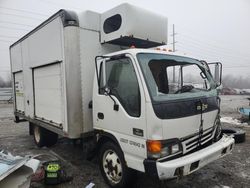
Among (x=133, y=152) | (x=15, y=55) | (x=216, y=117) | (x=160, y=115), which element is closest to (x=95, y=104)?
(x=133, y=152)

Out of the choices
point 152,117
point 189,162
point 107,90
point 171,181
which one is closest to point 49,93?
point 107,90

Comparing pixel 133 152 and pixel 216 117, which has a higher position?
pixel 216 117

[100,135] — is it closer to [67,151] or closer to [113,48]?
[113,48]

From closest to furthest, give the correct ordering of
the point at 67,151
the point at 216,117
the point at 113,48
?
the point at 216,117
the point at 113,48
the point at 67,151

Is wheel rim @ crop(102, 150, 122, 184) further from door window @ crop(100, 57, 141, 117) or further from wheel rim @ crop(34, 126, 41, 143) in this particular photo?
wheel rim @ crop(34, 126, 41, 143)

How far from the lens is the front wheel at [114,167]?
3.48 m

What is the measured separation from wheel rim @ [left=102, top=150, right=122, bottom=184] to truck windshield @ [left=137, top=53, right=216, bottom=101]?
4.44 ft

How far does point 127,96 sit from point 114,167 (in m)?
1.26

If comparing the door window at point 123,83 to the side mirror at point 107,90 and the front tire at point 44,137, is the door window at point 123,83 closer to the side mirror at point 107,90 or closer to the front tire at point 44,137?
the side mirror at point 107,90

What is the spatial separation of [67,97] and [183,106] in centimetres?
217

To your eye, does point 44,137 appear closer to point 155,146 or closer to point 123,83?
point 123,83

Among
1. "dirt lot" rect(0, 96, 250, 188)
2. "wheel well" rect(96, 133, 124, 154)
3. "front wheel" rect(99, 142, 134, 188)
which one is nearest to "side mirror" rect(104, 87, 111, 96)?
"wheel well" rect(96, 133, 124, 154)

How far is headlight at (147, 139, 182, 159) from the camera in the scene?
2939mm

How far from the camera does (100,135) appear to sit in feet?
13.0
